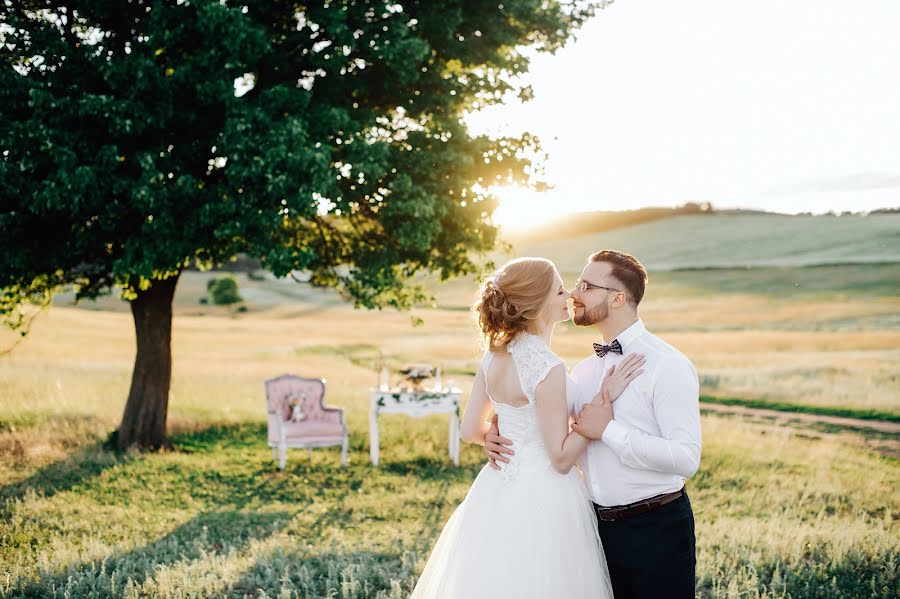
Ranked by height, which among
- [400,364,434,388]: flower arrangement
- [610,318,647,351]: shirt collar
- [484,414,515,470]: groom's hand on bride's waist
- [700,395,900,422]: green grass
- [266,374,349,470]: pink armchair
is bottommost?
[700,395,900,422]: green grass

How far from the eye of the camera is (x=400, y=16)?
10.9m

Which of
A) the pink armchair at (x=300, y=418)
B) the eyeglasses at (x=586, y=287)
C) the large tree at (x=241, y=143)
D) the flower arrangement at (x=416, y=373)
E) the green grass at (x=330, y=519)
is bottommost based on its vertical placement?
the green grass at (x=330, y=519)

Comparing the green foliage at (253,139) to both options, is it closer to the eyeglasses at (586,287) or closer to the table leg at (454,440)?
the table leg at (454,440)

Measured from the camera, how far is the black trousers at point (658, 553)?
12.4ft

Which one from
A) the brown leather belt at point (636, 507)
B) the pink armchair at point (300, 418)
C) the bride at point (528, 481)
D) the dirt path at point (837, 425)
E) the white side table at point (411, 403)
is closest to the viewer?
the brown leather belt at point (636, 507)

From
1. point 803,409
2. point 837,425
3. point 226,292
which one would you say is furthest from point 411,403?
point 226,292

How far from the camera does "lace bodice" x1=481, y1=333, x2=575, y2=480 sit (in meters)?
3.96

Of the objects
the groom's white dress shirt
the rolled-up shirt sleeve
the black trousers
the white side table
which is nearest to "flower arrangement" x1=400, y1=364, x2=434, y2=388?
the white side table

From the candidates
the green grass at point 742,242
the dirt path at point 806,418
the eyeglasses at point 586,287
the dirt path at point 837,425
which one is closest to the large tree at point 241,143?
the eyeglasses at point 586,287

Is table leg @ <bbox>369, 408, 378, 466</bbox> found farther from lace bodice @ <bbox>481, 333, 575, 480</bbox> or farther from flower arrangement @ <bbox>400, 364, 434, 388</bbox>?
lace bodice @ <bbox>481, 333, 575, 480</bbox>

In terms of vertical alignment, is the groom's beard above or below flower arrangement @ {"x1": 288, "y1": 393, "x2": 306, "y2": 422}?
above

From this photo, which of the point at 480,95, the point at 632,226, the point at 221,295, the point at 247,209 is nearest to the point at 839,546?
the point at 247,209

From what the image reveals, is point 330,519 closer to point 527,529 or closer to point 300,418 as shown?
point 300,418

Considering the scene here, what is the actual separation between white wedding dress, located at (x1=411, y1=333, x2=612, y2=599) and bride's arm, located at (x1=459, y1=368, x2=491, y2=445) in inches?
6.5
